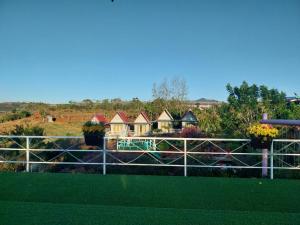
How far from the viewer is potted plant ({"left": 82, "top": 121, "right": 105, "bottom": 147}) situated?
558 centimetres

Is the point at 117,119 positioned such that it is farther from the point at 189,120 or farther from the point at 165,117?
the point at 189,120

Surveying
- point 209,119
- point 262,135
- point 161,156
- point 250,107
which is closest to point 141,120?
point 209,119

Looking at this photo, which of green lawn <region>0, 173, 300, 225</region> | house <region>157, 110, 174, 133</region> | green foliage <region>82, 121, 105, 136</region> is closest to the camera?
green lawn <region>0, 173, 300, 225</region>

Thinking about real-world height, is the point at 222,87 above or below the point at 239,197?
above

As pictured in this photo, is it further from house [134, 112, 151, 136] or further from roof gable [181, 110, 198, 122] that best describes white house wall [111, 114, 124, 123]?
roof gable [181, 110, 198, 122]

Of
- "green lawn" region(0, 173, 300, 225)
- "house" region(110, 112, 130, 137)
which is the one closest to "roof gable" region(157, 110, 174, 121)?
"house" region(110, 112, 130, 137)

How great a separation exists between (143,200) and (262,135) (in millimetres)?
2041

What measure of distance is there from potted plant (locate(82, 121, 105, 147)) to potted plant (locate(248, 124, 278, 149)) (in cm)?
232

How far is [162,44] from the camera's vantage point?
11.5 meters

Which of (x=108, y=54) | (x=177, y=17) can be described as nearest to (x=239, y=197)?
(x=177, y=17)

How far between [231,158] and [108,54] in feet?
25.0

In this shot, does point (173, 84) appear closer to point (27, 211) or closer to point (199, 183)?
point (199, 183)

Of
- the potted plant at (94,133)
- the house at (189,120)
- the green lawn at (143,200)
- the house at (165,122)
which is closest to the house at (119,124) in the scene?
the house at (165,122)

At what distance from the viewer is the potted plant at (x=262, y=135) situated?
4910mm
